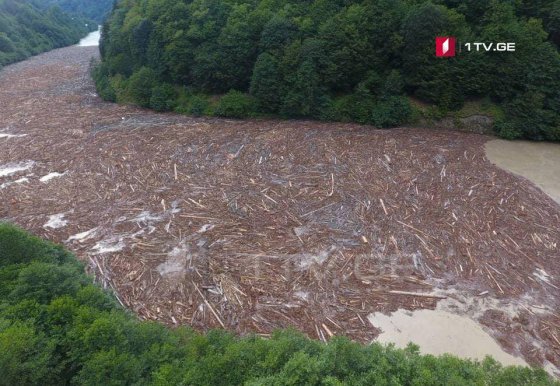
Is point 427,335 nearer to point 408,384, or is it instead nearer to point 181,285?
point 408,384

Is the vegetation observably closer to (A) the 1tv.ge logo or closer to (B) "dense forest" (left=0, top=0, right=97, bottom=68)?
(A) the 1tv.ge logo

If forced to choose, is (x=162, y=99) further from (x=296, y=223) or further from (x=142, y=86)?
(x=296, y=223)

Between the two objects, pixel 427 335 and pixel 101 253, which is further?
pixel 101 253

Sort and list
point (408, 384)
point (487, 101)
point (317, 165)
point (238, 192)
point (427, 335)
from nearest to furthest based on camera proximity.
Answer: point (408, 384) → point (427, 335) → point (238, 192) → point (317, 165) → point (487, 101)

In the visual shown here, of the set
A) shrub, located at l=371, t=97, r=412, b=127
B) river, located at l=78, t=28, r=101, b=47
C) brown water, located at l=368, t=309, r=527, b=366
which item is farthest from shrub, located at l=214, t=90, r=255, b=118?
river, located at l=78, t=28, r=101, b=47

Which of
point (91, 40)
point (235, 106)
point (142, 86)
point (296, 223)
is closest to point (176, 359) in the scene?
point (296, 223)

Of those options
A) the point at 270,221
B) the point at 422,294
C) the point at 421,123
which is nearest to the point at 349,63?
the point at 421,123
